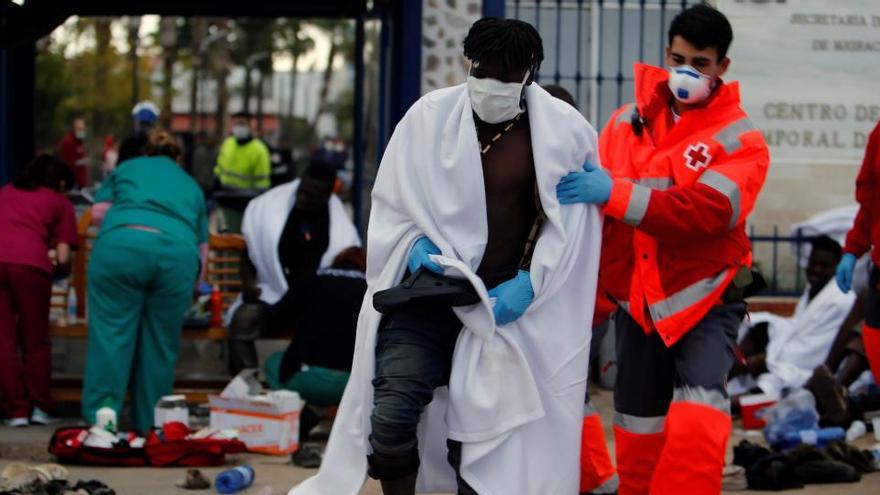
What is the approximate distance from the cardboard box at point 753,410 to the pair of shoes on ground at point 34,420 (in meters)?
3.76

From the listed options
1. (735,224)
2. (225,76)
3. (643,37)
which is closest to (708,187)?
(735,224)

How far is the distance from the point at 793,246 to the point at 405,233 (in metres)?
5.98

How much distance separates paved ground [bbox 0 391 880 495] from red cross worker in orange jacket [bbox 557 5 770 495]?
1529mm

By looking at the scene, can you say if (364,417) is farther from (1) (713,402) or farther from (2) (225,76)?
(2) (225,76)

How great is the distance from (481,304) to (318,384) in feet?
11.5

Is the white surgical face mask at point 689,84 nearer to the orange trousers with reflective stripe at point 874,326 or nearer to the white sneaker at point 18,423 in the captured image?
the orange trousers with reflective stripe at point 874,326

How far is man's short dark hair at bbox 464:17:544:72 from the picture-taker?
16.1 ft

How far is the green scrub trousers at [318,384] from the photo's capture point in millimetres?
8273

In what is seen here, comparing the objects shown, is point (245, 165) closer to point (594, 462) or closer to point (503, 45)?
point (594, 462)

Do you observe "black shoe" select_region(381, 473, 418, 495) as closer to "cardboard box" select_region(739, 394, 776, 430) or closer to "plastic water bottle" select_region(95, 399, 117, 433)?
"plastic water bottle" select_region(95, 399, 117, 433)

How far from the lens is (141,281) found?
829cm

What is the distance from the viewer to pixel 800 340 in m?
9.47

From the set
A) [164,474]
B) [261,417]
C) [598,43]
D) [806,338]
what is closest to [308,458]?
[261,417]

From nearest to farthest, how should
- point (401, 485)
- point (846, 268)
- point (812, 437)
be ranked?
point (401, 485)
point (846, 268)
point (812, 437)
